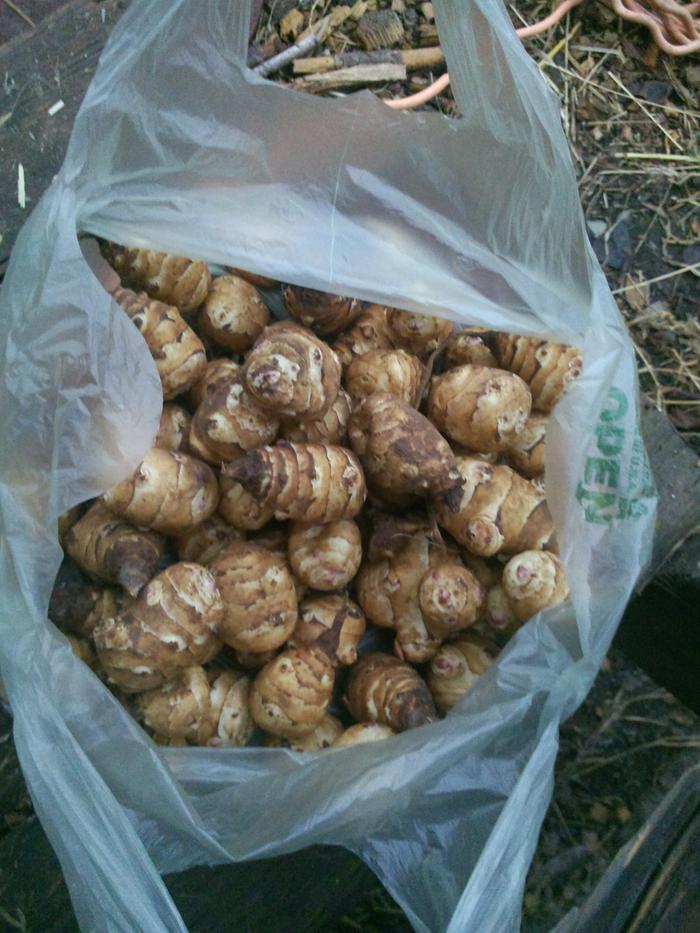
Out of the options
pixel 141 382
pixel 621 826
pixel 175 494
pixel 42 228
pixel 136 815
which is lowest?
pixel 621 826

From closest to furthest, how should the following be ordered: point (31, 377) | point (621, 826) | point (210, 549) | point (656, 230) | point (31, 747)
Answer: point (31, 747)
point (31, 377)
point (210, 549)
point (621, 826)
point (656, 230)

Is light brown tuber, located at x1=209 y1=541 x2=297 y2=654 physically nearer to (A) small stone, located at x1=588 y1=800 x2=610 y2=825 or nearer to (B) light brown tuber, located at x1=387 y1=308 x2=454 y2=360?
(B) light brown tuber, located at x1=387 y1=308 x2=454 y2=360

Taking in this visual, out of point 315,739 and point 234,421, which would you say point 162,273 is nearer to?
point 234,421

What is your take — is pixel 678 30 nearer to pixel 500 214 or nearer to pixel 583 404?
pixel 500 214

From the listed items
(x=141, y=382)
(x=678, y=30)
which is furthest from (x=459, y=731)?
(x=678, y=30)

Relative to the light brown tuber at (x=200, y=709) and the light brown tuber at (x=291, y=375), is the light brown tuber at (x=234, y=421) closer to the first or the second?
the light brown tuber at (x=291, y=375)

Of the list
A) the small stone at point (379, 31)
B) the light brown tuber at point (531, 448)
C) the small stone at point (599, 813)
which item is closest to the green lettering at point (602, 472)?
the light brown tuber at point (531, 448)

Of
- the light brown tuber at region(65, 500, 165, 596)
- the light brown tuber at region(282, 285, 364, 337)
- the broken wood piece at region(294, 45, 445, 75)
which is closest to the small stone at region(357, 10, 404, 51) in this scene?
the broken wood piece at region(294, 45, 445, 75)
